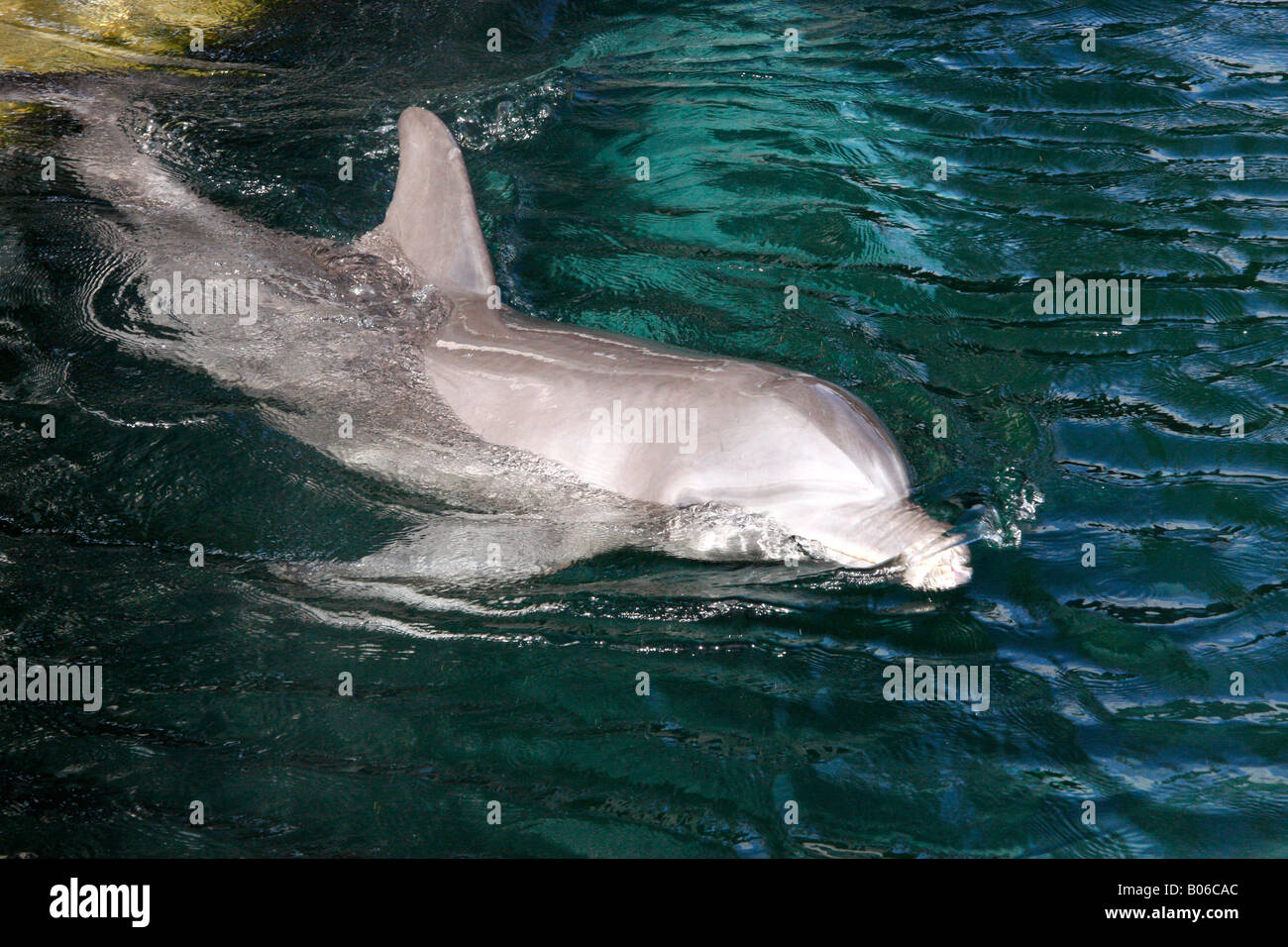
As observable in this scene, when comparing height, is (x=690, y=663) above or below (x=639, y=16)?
below

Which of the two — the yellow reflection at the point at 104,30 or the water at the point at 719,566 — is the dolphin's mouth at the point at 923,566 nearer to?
the water at the point at 719,566

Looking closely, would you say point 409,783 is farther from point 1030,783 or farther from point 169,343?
point 169,343

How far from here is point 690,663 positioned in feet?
16.4

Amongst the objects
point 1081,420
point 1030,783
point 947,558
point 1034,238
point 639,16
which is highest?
point 639,16

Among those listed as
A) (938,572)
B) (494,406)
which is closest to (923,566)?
(938,572)

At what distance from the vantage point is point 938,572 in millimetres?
5203

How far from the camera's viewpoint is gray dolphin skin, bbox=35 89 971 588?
531 centimetres

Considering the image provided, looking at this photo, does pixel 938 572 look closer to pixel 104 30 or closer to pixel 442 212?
pixel 442 212


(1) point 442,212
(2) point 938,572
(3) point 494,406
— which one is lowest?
(2) point 938,572

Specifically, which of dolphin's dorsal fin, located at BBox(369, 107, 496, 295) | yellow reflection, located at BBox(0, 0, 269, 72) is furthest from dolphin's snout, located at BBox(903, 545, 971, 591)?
yellow reflection, located at BBox(0, 0, 269, 72)

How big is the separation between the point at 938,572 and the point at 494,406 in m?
2.41

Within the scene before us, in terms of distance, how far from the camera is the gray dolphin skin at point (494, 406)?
531cm
